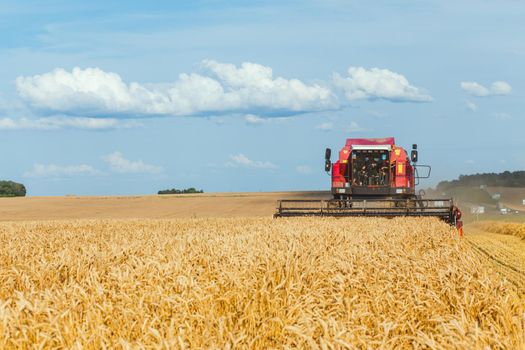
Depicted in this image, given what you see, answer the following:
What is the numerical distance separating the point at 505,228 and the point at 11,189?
223 feet

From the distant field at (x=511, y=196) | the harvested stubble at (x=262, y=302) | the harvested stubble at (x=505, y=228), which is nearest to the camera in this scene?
the harvested stubble at (x=262, y=302)

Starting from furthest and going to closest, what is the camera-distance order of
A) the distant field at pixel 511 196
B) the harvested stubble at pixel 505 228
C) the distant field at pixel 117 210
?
the distant field at pixel 511 196 < the distant field at pixel 117 210 < the harvested stubble at pixel 505 228

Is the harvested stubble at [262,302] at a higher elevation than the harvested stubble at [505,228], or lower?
higher

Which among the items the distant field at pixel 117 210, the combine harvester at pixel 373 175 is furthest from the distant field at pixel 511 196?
the combine harvester at pixel 373 175

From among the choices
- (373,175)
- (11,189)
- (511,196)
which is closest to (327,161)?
(373,175)

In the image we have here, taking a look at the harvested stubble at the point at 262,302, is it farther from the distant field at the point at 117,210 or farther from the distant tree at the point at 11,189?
the distant tree at the point at 11,189

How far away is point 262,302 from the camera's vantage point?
243 inches

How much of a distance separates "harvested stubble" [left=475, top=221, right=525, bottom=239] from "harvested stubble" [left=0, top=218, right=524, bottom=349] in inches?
824

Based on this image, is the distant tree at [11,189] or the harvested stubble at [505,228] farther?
the distant tree at [11,189]

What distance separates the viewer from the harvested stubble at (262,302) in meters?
4.84

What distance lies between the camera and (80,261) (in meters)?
8.77

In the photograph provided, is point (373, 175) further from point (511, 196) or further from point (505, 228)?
point (511, 196)

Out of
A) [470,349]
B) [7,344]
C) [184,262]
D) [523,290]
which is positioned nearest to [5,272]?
[184,262]

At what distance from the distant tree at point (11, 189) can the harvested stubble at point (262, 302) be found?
81108 mm
